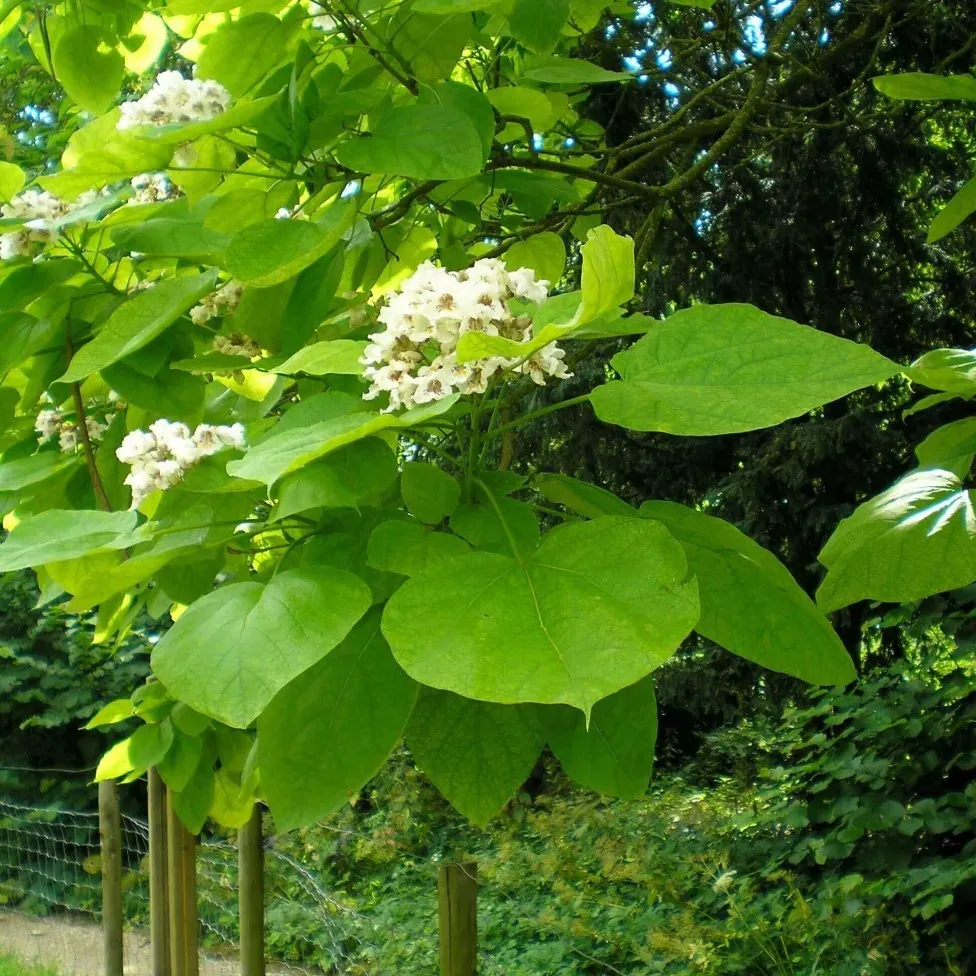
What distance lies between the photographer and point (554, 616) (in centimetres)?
56

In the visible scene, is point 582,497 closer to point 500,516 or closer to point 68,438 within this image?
point 500,516

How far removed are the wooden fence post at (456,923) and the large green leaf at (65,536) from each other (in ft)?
4.54

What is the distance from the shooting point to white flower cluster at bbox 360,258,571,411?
2.20 feet

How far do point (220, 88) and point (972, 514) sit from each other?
2.55ft

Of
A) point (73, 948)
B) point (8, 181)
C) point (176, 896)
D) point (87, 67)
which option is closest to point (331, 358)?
point (8, 181)

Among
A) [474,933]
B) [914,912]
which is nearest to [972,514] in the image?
[474,933]

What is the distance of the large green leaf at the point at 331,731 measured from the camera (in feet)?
2.18

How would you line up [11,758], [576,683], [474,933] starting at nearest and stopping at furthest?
[576,683] < [474,933] < [11,758]

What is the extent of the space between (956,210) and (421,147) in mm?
536

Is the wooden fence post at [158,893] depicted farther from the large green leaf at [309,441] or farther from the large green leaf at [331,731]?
the large green leaf at [309,441]

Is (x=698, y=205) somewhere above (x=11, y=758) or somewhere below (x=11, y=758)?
above

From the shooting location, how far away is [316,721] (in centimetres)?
68

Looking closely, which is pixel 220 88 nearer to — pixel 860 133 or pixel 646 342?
pixel 646 342

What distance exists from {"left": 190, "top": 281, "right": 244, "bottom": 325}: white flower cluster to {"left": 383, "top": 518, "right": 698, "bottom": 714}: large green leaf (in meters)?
0.55
